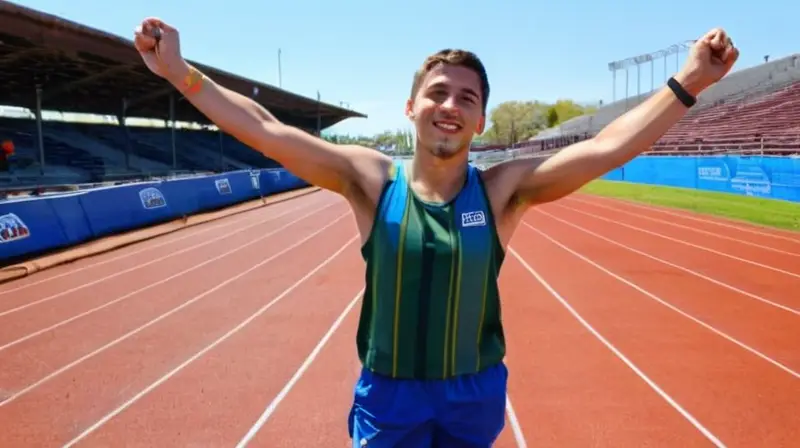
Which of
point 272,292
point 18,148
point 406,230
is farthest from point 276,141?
point 18,148

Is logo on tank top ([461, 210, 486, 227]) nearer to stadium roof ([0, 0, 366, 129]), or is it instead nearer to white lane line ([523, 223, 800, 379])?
white lane line ([523, 223, 800, 379])

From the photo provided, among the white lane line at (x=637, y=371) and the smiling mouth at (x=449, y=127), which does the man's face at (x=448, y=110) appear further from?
the white lane line at (x=637, y=371)

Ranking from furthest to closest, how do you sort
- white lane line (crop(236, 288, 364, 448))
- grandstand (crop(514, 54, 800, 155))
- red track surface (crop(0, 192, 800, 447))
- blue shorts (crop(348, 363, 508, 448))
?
grandstand (crop(514, 54, 800, 155)) → red track surface (crop(0, 192, 800, 447)) → white lane line (crop(236, 288, 364, 448)) → blue shorts (crop(348, 363, 508, 448))

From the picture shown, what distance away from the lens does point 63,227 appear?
12477mm

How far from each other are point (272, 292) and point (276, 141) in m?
7.08

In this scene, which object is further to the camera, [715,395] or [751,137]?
[751,137]

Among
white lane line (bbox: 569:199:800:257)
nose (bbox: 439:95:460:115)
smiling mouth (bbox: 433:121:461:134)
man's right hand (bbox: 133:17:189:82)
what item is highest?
man's right hand (bbox: 133:17:189:82)

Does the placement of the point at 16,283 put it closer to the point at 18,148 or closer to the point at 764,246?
the point at 764,246

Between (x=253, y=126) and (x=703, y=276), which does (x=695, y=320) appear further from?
(x=253, y=126)

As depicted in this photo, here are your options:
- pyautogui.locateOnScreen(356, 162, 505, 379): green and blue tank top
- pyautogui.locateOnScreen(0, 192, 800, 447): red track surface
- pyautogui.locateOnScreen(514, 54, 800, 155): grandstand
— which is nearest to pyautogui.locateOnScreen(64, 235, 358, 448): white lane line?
pyautogui.locateOnScreen(0, 192, 800, 447): red track surface

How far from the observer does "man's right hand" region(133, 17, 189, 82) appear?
6.04 ft

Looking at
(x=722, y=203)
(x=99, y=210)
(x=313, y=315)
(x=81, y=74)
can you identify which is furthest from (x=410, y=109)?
(x=81, y=74)

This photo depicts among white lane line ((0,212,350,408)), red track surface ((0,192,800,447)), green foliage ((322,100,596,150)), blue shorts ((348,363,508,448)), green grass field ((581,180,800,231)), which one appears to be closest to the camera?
blue shorts ((348,363,508,448))

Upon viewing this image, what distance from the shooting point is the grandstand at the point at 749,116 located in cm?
2814
